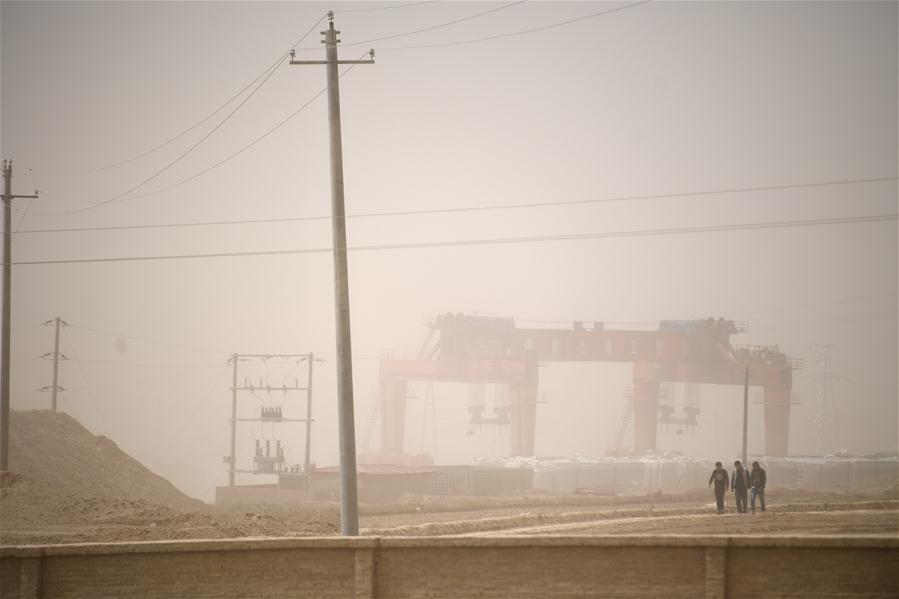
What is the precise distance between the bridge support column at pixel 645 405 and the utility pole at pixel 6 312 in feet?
177

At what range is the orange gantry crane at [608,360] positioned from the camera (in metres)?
74.2

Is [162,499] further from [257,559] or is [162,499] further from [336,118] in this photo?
[257,559]

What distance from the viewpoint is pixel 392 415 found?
78500 mm

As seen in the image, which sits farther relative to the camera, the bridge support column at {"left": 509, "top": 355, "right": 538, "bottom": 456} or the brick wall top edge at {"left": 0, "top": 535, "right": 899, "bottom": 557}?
the bridge support column at {"left": 509, "top": 355, "right": 538, "bottom": 456}

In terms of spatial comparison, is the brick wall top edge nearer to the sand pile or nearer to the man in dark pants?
the sand pile

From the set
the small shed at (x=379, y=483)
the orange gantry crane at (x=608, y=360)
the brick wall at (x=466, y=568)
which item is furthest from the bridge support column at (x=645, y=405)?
the brick wall at (x=466, y=568)

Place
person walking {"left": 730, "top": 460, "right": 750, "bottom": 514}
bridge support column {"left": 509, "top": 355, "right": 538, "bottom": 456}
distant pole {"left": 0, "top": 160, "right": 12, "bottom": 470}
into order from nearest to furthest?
person walking {"left": 730, "top": 460, "right": 750, "bottom": 514} → distant pole {"left": 0, "top": 160, "right": 12, "bottom": 470} → bridge support column {"left": 509, "top": 355, "right": 538, "bottom": 456}

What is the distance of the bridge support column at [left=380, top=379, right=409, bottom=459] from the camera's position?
7781cm

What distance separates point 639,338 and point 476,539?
65.5 m

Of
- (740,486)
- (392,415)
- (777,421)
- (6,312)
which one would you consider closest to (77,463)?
(6,312)

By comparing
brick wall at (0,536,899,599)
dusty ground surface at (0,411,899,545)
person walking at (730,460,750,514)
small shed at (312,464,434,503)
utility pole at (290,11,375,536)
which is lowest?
small shed at (312,464,434,503)

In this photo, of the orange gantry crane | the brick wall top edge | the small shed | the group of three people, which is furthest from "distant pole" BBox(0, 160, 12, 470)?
the orange gantry crane

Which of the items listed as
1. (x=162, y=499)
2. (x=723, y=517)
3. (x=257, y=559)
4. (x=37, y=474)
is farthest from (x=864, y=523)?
(x=37, y=474)

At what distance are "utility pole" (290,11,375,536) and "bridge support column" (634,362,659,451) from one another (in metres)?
60.5
